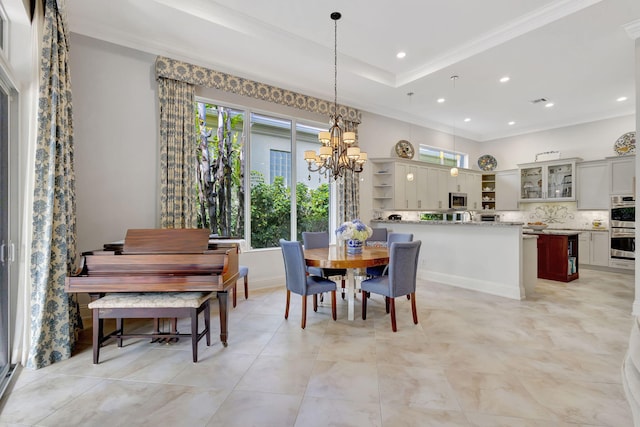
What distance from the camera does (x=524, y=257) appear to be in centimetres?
421

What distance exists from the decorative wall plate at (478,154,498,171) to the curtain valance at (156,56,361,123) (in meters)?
4.49

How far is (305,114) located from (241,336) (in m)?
3.79

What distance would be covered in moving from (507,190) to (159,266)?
807 cm

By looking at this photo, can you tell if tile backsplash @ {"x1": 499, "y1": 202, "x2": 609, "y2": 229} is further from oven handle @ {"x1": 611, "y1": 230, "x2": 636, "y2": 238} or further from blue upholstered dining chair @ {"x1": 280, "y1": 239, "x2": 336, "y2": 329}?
blue upholstered dining chair @ {"x1": 280, "y1": 239, "x2": 336, "y2": 329}

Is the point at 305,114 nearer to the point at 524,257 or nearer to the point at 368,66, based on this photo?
the point at 368,66

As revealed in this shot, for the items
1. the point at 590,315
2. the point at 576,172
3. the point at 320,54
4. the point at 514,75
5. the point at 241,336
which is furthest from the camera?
the point at 576,172

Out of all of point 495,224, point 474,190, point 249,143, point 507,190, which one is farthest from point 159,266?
point 507,190

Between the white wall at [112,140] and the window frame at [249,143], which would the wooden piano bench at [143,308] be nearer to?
the white wall at [112,140]

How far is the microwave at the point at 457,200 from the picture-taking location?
23.0ft

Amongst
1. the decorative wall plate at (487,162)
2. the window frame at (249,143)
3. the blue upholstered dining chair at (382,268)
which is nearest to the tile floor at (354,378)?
the blue upholstered dining chair at (382,268)

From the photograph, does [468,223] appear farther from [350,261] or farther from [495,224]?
[350,261]

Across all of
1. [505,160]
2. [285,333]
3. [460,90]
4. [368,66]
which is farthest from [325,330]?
[505,160]

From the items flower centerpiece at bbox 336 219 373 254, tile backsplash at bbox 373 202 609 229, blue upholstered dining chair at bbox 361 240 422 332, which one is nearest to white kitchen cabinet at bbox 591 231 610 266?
tile backsplash at bbox 373 202 609 229

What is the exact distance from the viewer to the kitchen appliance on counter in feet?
18.0
